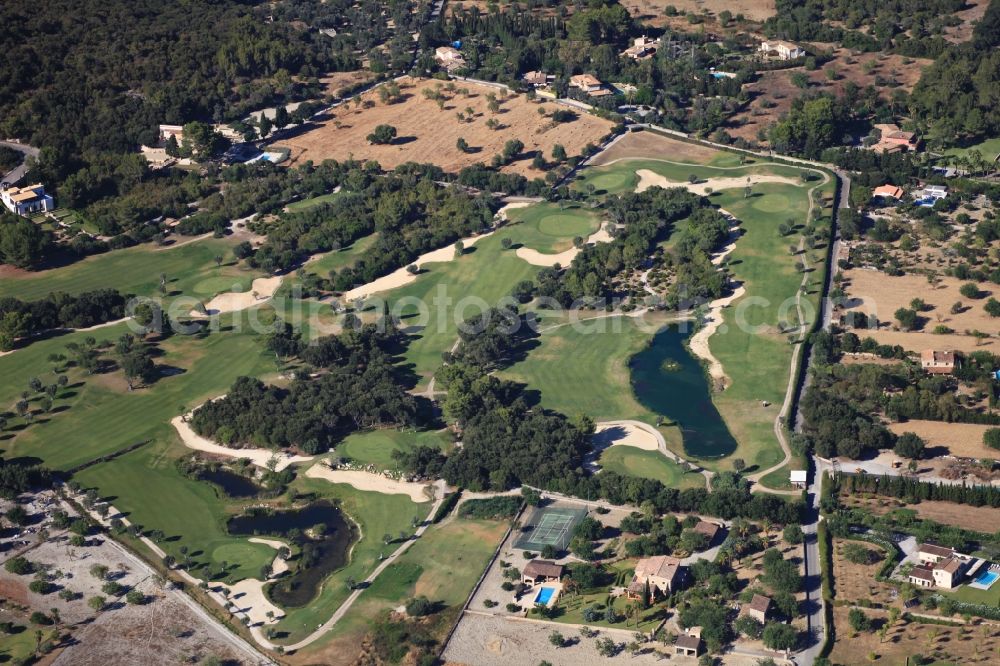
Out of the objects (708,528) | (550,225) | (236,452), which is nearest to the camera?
(708,528)

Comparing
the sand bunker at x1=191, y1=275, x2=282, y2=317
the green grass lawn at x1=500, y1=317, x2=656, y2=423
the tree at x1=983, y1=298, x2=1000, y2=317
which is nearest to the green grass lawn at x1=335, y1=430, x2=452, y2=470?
the green grass lawn at x1=500, y1=317, x2=656, y2=423

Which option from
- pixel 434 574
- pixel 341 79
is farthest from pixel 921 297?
pixel 341 79

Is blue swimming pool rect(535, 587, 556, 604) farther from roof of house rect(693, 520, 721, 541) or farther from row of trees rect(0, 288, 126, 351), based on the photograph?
row of trees rect(0, 288, 126, 351)

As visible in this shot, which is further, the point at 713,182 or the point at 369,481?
the point at 713,182

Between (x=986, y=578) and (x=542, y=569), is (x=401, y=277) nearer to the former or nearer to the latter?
(x=542, y=569)

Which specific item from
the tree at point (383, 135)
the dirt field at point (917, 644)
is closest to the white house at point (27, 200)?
the tree at point (383, 135)

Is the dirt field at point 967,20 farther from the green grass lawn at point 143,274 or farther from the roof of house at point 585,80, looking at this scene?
the green grass lawn at point 143,274

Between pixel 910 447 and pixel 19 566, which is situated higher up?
pixel 910 447
